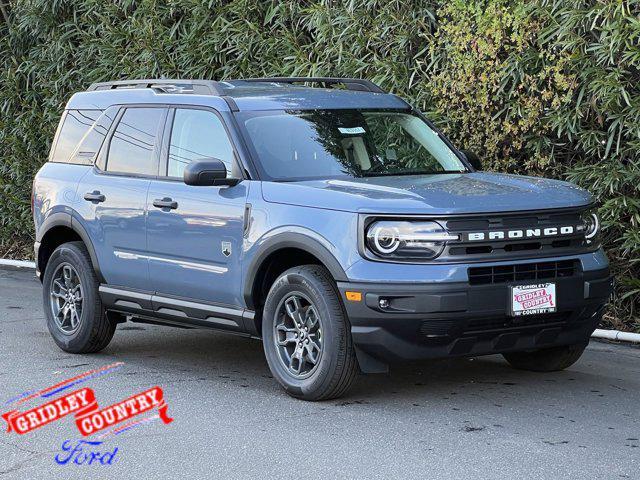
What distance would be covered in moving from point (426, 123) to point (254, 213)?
5.93 feet

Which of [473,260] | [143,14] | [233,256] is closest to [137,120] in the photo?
[233,256]

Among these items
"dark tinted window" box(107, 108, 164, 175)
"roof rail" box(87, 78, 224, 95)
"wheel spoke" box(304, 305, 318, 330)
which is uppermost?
"roof rail" box(87, 78, 224, 95)

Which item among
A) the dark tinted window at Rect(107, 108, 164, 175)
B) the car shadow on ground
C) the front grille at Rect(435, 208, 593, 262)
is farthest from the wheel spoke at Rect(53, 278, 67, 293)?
the front grille at Rect(435, 208, 593, 262)

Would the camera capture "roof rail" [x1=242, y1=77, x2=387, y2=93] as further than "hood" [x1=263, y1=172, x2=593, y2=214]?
Yes

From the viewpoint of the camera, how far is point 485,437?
20.9 ft

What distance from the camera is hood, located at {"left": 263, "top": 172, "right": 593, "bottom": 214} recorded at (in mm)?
6852

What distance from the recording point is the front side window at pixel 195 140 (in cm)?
795

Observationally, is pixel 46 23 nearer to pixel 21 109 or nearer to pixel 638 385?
pixel 21 109

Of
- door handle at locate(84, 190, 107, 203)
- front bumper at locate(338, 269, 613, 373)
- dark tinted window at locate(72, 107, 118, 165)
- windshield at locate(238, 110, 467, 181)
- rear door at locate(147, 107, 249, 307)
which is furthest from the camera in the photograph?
dark tinted window at locate(72, 107, 118, 165)

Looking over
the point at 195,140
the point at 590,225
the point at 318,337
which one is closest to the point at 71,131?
the point at 195,140

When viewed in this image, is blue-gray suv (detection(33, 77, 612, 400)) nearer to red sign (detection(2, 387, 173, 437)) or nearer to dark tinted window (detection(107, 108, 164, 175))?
dark tinted window (detection(107, 108, 164, 175))

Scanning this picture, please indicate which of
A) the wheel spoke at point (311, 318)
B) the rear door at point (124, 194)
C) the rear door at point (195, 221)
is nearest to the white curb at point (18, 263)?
the rear door at point (124, 194)

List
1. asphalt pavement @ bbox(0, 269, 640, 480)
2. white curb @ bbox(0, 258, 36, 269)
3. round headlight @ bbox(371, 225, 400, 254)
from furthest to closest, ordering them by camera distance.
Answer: white curb @ bbox(0, 258, 36, 269), round headlight @ bbox(371, 225, 400, 254), asphalt pavement @ bbox(0, 269, 640, 480)

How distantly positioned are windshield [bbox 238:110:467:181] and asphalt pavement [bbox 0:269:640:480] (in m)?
1.32
